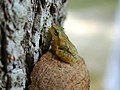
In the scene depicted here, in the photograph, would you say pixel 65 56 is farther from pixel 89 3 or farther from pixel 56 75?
pixel 89 3

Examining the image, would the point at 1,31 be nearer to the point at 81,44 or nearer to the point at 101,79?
the point at 101,79

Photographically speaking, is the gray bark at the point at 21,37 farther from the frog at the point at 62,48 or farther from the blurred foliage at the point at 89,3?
the blurred foliage at the point at 89,3

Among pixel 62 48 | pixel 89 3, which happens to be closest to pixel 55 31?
pixel 62 48

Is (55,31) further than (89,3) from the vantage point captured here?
No

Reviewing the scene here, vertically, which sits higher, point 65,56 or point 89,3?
point 89,3

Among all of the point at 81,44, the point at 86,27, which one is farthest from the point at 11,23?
the point at 86,27

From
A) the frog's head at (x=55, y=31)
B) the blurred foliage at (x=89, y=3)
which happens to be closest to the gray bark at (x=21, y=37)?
the frog's head at (x=55, y=31)
